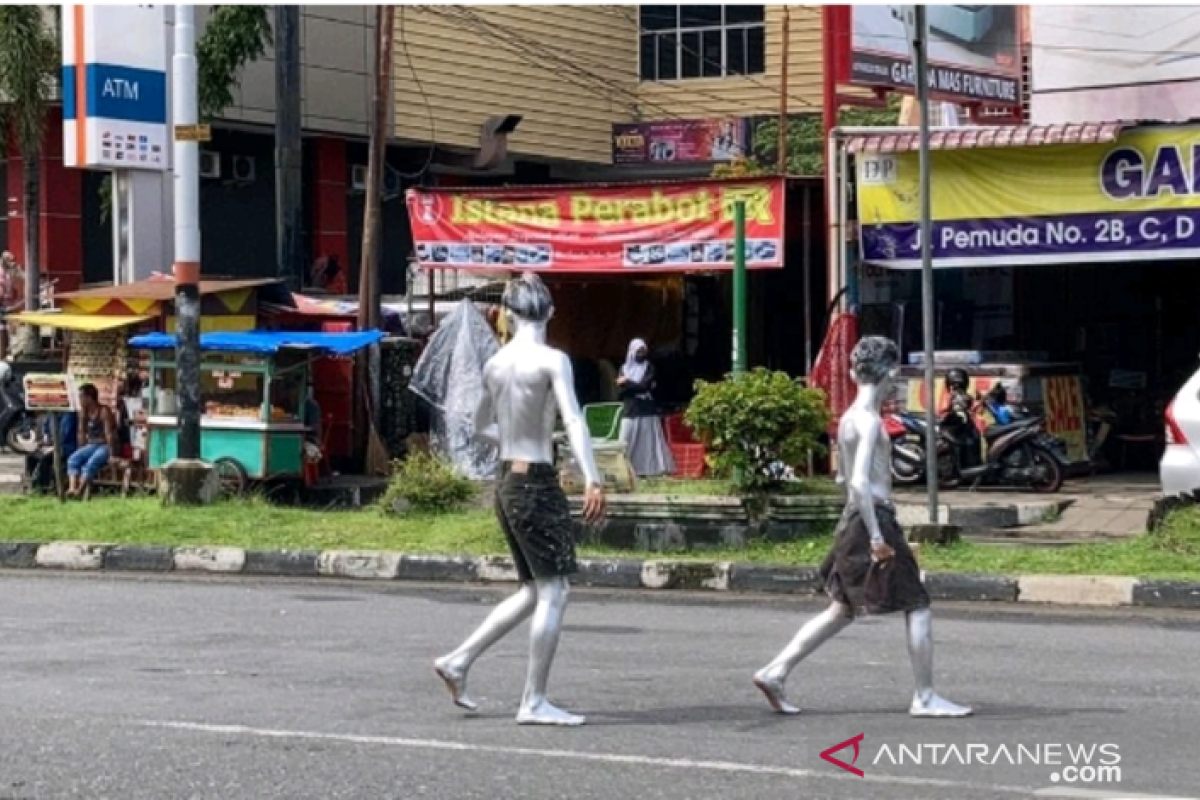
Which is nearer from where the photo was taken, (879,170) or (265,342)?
(265,342)

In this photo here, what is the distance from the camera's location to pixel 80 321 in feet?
68.8

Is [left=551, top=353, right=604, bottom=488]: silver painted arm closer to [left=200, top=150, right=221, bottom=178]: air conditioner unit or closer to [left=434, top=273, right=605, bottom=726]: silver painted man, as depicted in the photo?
[left=434, top=273, right=605, bottom=726]: silver painted man

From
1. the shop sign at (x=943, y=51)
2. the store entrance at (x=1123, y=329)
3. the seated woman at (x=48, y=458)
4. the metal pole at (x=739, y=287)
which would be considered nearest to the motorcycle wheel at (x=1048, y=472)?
the store entrance at (x=1123, y=329)

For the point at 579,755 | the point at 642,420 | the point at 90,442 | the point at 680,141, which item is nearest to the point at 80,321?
the point at 90,442

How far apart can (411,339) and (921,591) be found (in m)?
16.4

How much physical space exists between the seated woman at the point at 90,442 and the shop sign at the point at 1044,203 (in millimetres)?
7488

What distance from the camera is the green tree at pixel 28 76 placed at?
25.9 m

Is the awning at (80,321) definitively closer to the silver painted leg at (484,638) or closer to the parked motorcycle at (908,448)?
the parked motorcycle at (908,448)

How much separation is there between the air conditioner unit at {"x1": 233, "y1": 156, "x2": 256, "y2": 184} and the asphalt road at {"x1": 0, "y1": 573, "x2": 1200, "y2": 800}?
19984 millimetres

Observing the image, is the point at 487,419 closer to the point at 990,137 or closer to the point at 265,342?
the point at 265,342

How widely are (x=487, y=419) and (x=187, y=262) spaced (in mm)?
9588

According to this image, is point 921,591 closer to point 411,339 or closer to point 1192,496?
point 1192,496

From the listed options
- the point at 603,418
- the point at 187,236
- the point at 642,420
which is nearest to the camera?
the point at 187,236

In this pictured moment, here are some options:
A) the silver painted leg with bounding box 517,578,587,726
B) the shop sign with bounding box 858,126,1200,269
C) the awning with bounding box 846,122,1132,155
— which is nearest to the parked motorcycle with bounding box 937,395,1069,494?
the shop sign with bounding box 858,126,1200,269
